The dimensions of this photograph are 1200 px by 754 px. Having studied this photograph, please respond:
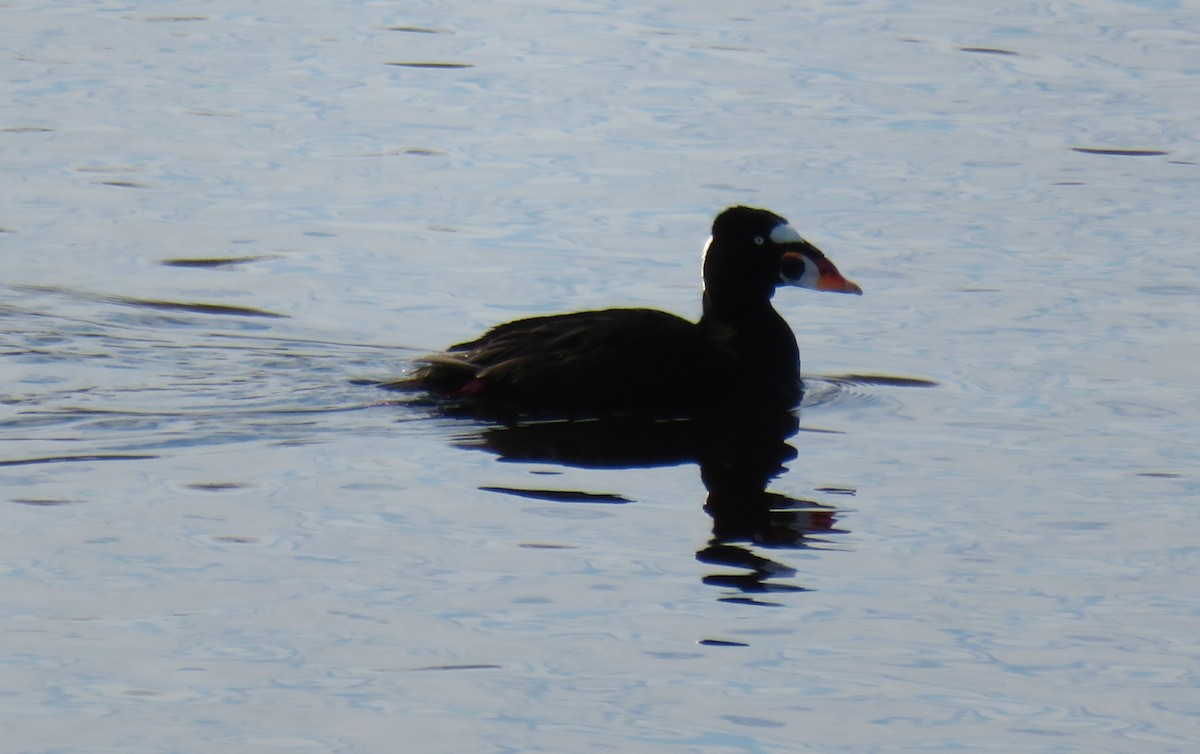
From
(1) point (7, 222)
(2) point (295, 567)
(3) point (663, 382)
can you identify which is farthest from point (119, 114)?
(2) point (295, 567)

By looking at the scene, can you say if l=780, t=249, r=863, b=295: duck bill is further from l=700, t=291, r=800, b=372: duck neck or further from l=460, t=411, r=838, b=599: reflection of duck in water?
l=460, t=411, r=838, b=599: reflection of duck in water

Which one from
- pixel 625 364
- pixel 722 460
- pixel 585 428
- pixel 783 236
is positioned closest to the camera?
pixel 722 460

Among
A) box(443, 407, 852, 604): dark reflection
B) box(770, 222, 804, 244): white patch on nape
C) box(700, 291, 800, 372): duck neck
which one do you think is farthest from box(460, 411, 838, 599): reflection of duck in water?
box(770, 222, 804, 244): white patch on nape

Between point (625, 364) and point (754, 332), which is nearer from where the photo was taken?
point (625, 364)

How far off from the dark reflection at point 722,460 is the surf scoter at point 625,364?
99 mm

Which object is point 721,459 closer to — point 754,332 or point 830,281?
point 754,332

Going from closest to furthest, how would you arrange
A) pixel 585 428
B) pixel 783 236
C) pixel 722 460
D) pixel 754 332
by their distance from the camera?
pixel 722 460, pixel 585 428, pixel 754 332, pixel 783 236

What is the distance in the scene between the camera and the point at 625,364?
29.8 ft

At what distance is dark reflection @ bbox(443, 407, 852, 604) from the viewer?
7168 mm

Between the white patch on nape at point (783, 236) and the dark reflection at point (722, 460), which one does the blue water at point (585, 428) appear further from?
the white patch on nape at point (783, 236)

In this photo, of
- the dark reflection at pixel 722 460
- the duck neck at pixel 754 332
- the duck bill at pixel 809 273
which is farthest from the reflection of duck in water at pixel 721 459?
the duck bill at pixel 809 273

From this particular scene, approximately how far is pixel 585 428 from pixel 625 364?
0.35 meters

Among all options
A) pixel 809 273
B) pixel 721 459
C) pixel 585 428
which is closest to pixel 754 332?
pixel 809 273

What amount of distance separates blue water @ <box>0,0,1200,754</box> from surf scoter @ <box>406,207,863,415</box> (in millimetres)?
228
